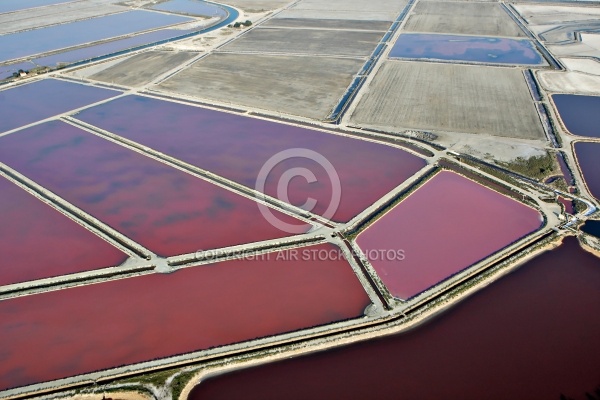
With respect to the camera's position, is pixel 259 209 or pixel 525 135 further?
pixel 525 135

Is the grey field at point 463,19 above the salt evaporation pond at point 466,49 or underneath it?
above

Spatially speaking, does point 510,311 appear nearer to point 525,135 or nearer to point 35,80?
point 525,135

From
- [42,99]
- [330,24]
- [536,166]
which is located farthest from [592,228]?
[330,24]

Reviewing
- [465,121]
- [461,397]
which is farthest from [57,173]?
[465,121]

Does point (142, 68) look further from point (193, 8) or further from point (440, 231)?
point (440, 231)

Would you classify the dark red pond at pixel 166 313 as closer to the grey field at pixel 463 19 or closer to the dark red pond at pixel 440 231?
the dark red pond at pixel 440 231
